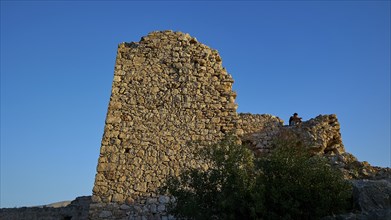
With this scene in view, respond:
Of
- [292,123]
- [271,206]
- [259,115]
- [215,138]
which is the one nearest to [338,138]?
[292,123]

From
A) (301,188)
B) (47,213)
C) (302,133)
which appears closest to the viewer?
(301,188)

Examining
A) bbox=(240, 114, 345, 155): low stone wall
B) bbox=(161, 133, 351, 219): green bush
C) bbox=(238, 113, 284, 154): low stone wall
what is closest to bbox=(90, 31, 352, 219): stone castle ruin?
bbox=(161, 133, 351, 219): green bush

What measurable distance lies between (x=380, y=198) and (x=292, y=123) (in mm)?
7012

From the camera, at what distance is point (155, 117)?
9578 mm

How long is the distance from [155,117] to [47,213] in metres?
5.72

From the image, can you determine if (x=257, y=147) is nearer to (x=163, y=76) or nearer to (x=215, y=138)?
(x=215, y=138)

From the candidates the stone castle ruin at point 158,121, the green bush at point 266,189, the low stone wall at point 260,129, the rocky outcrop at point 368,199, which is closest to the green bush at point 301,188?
the green bush at point 266,189

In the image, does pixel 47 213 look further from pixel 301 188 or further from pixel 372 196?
pixel 372 196

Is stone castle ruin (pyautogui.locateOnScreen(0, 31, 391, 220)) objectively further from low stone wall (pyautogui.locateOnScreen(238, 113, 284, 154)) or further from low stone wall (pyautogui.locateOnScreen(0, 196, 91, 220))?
low stone wall (pyautogui.locateOnScreen(0, 196, 91, 220))

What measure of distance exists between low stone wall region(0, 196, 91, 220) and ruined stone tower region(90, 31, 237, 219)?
3.89 meters

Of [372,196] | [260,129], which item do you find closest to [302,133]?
[260,129]

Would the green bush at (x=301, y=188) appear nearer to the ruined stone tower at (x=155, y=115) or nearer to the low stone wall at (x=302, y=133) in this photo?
the ruined stone tower at (x=155, y=115)

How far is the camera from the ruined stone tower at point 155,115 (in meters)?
8.90

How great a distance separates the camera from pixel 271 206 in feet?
21.0
